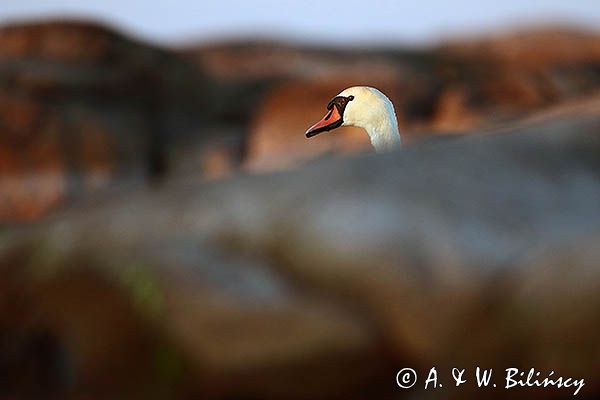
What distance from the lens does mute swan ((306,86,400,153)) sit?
2104 millimetres

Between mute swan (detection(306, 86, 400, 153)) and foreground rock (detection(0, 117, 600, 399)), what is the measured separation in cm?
88

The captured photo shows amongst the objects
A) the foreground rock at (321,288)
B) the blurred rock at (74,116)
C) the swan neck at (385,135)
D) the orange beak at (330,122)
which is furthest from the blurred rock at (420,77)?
the foreground rock at (321,288)

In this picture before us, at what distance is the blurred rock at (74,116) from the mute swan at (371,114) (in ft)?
10.3

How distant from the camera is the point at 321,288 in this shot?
3.65ft

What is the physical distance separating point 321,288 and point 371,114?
42.1 inches

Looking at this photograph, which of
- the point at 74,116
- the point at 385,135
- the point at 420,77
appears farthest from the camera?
the point at 420,77

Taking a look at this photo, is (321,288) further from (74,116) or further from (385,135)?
(74,116)

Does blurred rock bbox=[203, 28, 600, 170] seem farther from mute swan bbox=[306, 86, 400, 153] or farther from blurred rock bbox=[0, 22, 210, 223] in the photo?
mute swan bbox=[306, 86, 400, 153]

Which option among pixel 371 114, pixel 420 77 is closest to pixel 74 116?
pixel 420 77

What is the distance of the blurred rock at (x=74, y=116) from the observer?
16.6ft

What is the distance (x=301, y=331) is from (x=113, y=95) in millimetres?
4461

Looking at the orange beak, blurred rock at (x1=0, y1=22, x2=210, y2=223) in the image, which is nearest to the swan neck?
the orange beak

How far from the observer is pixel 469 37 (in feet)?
21.5

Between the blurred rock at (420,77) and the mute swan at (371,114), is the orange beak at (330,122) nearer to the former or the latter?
the mute swan at (371,114)
